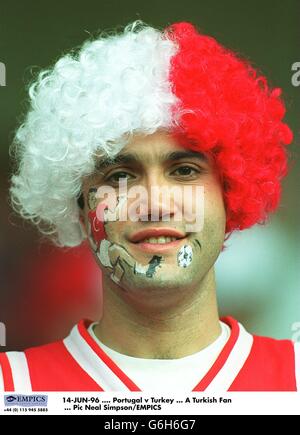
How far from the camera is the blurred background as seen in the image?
194cm

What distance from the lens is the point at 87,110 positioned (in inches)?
66.1

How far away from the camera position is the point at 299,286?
77.6 inches

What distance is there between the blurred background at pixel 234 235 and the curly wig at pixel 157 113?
11 centimetres

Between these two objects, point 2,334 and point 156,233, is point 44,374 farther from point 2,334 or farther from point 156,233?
point 156,233

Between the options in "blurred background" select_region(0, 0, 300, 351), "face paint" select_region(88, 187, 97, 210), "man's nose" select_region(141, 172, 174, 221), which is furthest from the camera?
"blurred background" select_region(0, 0, 300, 351)

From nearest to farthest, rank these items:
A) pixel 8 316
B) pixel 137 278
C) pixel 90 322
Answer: pixel 137 278, pixel 90 322, pixel 8 316

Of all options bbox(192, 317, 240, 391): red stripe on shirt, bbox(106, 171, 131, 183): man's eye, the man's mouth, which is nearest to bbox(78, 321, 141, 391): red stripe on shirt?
bbox(192, 317, 240, 391): red stripe on shirt

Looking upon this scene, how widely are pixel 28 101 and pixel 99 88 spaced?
0.33 metres

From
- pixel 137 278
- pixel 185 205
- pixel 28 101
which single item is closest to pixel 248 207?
pixel 185 205

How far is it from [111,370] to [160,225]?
35cm

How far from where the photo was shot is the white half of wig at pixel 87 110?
5.41 ft

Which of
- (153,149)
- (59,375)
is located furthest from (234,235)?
(59,375)

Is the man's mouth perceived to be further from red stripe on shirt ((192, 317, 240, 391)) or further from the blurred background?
the blurred background
